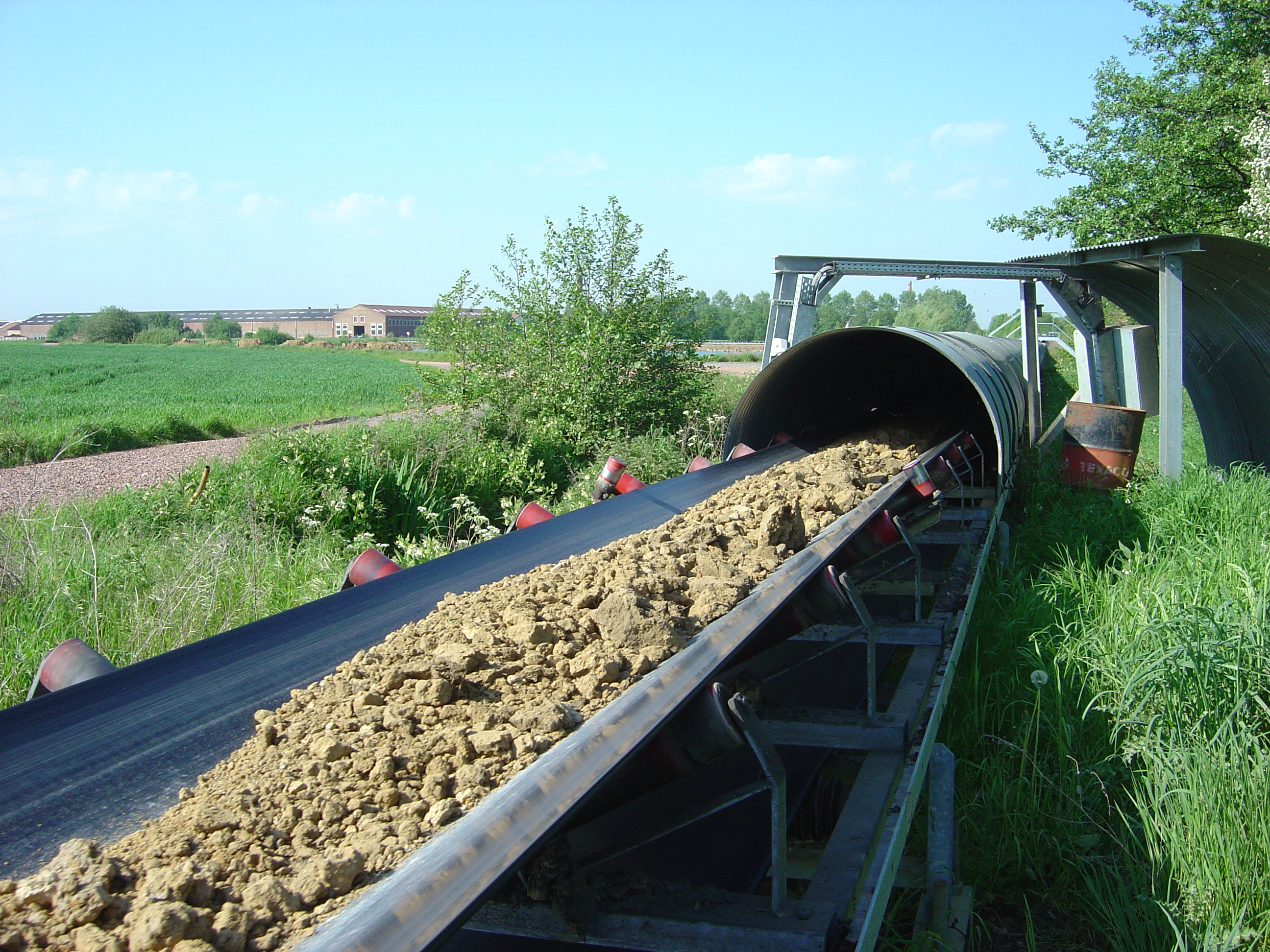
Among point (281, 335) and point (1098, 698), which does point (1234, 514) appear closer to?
point (1098, 698)

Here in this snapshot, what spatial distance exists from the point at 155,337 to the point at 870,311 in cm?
6510

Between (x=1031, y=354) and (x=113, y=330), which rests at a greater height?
(x=113, y=330)

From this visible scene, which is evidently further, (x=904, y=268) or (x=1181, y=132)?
(x=1181, y=132)

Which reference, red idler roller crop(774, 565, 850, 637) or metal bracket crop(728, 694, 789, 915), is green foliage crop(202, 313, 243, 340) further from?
metal bracket crop(728, 694, 789, 915)

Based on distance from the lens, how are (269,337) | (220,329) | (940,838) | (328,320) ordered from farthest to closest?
1. (328,320)
2. (220,329)
3. (269,337)
4. (940,838)

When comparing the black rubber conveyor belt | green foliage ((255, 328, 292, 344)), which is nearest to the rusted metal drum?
the black rubber conveyor belt

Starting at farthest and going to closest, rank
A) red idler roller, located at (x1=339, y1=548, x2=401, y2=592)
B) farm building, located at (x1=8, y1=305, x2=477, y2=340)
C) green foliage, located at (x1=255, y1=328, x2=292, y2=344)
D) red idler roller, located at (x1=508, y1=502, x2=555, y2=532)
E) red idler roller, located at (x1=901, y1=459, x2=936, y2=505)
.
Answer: farm building, located at (x1=8, y1=305, x2=477, y2=340) → green foliage, located at (x1=255, y1=328, x2=292, y2=344) → red idler roller, located at (x1=508, y1=502, x2=555, y2=532) → red idler roller, located at (x1=901, y1=459, x2=936, y2=505) → red idler roller, located at (x1=339, y1=548, x2=401, y2=592)

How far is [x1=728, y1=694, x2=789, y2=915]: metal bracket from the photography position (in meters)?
1.72

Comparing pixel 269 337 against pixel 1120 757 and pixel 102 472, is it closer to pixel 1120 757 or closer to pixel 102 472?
pixel 102 472

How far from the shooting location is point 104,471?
1275 cm

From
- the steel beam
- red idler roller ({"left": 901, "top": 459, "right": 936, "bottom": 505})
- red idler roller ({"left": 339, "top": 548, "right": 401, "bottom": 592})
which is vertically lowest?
red idler roller ({"left": 339, "top": 548, "right": 401, "bottom": 592})

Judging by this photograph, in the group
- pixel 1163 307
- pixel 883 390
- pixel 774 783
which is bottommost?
pixel 774 783

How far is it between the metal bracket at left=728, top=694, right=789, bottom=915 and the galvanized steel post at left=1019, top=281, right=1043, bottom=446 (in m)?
6.26

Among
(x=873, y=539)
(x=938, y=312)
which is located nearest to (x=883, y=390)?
(x=873, y=539)
